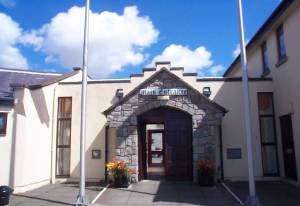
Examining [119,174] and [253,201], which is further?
[119,174]

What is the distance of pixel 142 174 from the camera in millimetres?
14367

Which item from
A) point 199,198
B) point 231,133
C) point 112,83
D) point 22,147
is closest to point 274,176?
point 231,133

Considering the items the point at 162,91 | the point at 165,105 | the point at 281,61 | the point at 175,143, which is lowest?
the point at 175,143

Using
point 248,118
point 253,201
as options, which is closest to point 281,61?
point 248,118

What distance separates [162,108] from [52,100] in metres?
4.99

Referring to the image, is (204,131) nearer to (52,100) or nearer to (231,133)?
(231,133)

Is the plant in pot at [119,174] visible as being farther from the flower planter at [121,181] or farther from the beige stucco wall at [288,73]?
the beige stucco wall at [288,73]

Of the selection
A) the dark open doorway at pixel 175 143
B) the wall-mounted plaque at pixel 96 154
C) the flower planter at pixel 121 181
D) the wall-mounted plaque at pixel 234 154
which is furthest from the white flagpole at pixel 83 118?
the wall-mounted plaque at pixel 234 154

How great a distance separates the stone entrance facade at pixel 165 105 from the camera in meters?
13.4

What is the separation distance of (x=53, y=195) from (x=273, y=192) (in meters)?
7.42

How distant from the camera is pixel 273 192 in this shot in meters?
11.3

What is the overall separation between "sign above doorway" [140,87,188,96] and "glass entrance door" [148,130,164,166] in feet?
26.3

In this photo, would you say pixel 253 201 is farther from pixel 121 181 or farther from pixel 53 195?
pixel 53 195

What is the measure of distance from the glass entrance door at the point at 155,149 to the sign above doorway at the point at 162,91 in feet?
26.3
